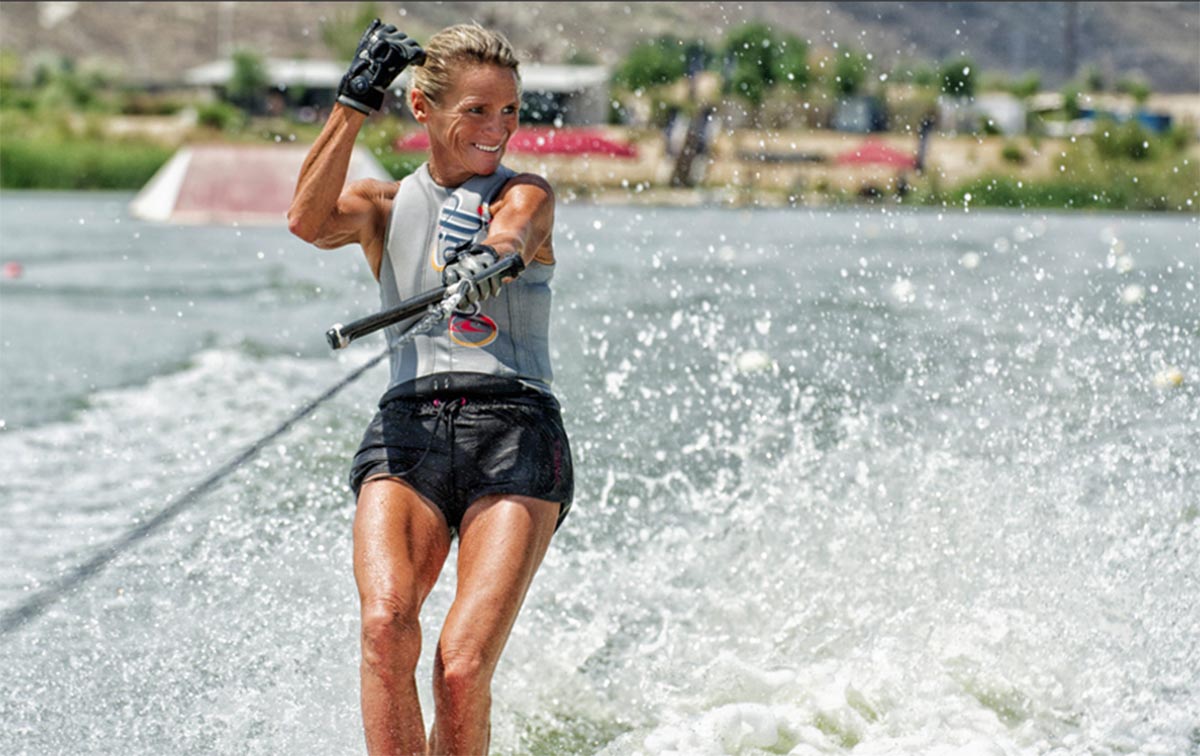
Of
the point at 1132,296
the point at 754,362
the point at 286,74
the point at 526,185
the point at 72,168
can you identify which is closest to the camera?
the point at 526,185

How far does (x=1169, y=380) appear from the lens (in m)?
6.88

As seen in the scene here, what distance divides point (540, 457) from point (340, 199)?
25.8 inches

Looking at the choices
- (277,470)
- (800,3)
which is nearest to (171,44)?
(800,3)

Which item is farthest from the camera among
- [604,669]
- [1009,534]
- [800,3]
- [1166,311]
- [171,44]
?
[171,44]

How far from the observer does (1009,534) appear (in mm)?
5488

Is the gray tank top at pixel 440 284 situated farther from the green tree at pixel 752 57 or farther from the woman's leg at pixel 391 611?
the green tree at pixel 752 57

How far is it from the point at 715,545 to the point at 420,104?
106 inches

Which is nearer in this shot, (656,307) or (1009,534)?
(1009,534)

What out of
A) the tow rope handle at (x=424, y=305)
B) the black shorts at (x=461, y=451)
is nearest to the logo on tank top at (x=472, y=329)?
the black shorts at (x=461, y=451)

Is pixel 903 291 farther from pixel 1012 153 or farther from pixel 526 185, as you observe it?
pixel 1012 153

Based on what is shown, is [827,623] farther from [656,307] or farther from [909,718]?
[656,307]

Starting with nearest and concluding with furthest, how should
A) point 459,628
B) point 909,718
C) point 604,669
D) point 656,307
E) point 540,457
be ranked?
point 459,628 → point 540,457 → point 909,718 → point 604,669 → point 656,307

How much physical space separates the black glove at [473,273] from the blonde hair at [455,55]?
441 mm

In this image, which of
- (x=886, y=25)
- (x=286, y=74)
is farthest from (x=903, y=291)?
(x=286, y=74)
